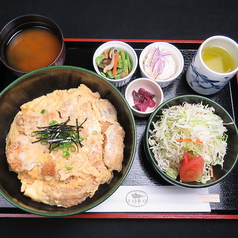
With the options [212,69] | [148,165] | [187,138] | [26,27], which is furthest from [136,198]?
[26,27]

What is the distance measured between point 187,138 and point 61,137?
1228 mm

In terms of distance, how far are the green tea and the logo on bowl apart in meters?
1.54

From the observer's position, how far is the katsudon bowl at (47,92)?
2.36 meters

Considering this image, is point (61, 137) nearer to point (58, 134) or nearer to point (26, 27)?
point (58, 134)

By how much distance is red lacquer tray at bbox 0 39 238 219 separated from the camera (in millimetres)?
2730

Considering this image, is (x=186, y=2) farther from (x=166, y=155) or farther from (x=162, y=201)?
(x=162, y=201)

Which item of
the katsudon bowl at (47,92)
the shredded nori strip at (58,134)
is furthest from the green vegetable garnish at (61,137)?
the katsudon bowl at (47,92)

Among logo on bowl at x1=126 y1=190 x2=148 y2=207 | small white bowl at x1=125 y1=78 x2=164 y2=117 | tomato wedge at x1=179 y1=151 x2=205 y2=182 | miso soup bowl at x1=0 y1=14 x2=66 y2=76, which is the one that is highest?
miso soup bowl at x1=0 y1=14 x2=66 y2=76

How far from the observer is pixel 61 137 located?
7.52 feet

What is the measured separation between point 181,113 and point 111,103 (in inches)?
28.2

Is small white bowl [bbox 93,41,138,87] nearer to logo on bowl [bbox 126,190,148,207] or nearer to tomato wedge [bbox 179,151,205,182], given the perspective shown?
tomato wedge [bbox 179,151,205,182]

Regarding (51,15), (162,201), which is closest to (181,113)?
(162,201)

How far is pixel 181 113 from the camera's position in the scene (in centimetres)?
276

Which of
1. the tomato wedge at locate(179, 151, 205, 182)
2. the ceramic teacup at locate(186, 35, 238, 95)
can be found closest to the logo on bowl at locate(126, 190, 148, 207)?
the tomato wedge at locate(179, 151, 205, 182)
